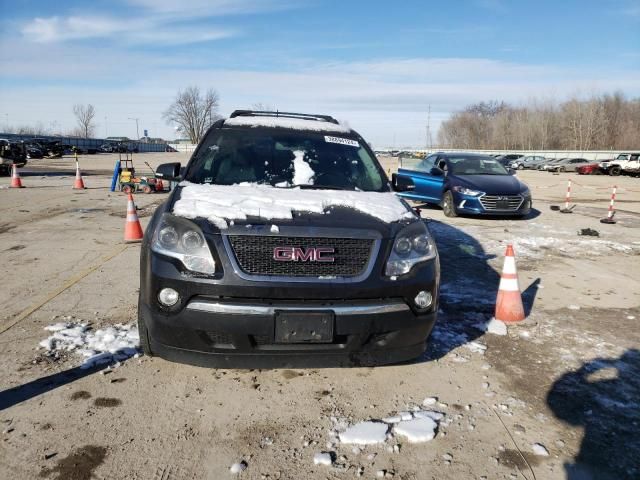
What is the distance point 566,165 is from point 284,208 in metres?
49.2

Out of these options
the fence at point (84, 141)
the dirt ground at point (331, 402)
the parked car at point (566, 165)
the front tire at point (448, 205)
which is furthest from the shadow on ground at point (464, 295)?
the fence at point (84, 141)

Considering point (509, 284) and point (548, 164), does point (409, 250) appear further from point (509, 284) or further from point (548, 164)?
point (548, 164)

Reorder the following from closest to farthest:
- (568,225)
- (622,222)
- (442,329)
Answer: (442,329) → (568,225) → (622,222)

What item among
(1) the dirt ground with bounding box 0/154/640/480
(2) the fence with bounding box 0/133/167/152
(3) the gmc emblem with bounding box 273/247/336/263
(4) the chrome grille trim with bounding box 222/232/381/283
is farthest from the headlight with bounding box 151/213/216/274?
(2) the fence with bounding box 0/133/167/152

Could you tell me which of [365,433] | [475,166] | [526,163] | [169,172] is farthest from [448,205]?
[526,163]

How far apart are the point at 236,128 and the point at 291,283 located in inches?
89.7

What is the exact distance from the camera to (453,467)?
235 cm

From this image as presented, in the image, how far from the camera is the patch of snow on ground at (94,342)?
11.1ft

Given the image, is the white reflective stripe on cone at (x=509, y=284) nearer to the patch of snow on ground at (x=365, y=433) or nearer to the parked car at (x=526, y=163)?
the patch of snow on ground at (x=365, y=433)

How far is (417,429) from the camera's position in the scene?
2.63m

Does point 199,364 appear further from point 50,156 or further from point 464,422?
point 50,156

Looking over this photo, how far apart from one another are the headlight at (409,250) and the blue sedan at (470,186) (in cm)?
630

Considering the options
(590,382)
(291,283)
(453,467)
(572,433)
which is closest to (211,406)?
(291,283)

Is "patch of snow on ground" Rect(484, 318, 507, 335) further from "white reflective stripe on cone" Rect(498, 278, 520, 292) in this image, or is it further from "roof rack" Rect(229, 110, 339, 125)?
"roof rack" Rect(229, 110, 339, 125)
